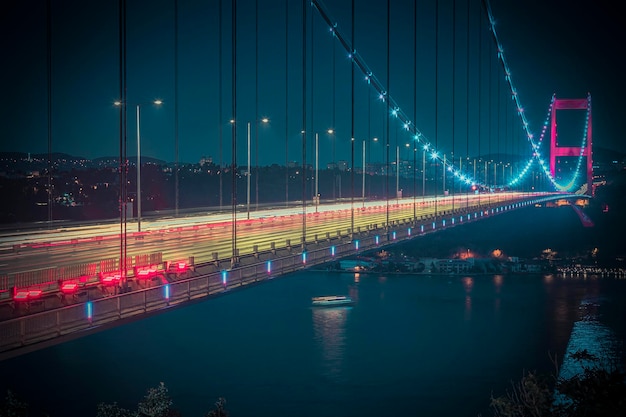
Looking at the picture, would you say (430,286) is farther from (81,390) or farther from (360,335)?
(81,390)

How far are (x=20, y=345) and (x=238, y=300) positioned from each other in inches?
1278

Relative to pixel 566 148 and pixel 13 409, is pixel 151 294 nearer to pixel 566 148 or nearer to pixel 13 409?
pixel 13 409

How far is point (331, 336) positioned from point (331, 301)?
741 cm

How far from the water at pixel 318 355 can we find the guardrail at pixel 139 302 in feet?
12.6

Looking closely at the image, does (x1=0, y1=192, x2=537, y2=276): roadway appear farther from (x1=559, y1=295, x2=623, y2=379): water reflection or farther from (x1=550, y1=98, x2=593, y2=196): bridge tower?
(x1=550, y1=98, x2=593, y2=196): bridge tower

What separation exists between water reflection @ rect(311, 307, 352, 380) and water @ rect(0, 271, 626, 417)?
6 cm

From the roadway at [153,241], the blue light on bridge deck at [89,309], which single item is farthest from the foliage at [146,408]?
the blue light on bridge deck at [89,309]

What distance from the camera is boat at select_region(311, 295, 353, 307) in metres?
38.9

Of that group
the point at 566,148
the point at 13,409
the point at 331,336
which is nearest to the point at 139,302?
the point at 13,409

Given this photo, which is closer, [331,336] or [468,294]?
[331,336]

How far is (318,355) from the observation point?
28.1 metres

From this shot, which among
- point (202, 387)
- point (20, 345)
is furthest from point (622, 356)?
point (20, 345)

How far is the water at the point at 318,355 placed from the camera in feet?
74.0

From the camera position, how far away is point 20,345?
8422 millimetres
